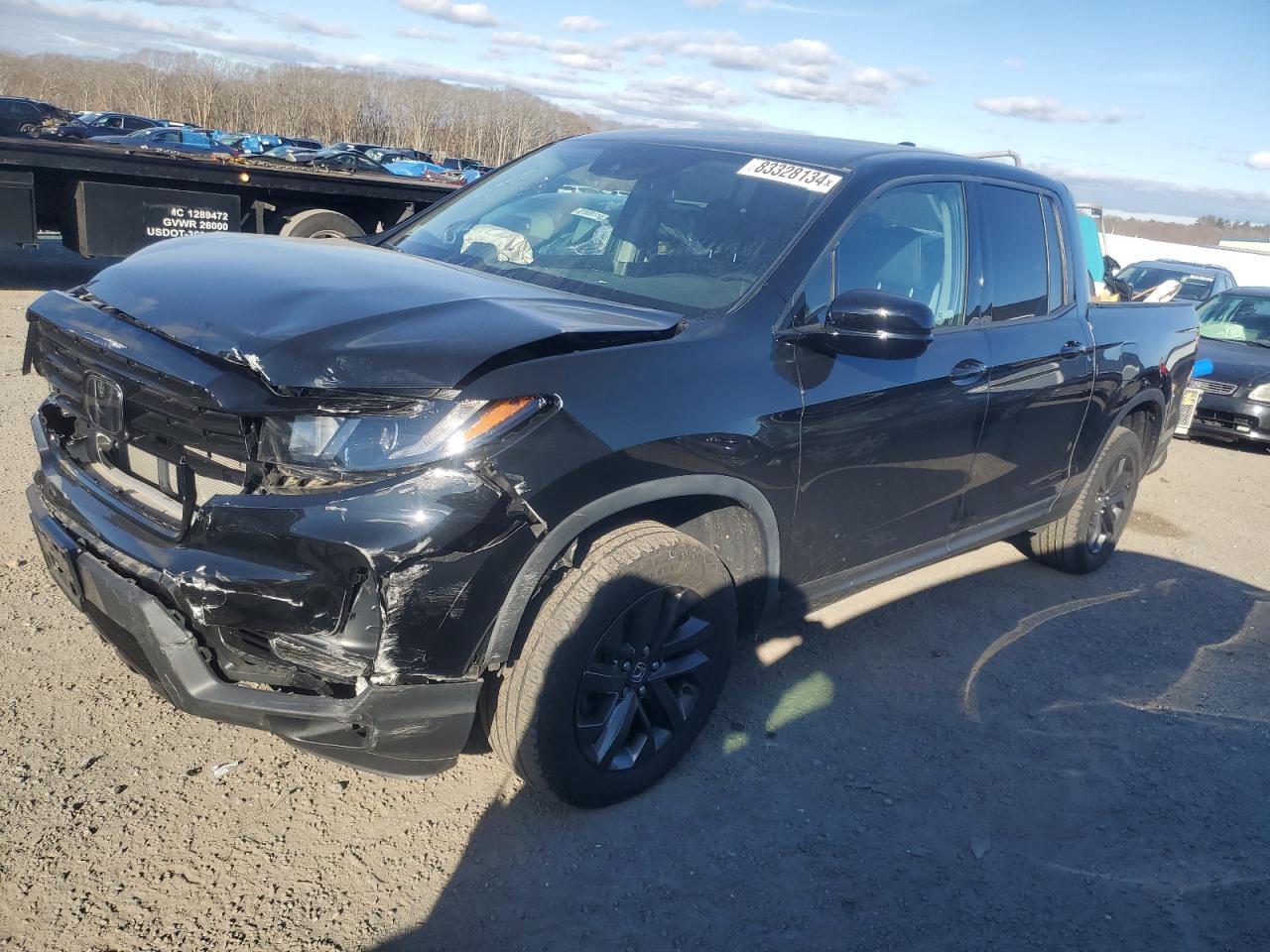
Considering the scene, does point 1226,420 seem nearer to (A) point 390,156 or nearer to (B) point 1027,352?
(B) point 1027,352

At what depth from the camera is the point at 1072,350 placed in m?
4.50

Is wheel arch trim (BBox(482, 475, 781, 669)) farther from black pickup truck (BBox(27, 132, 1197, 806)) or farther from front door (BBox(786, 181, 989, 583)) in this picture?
front door (BBox(786, 181, 989, 583))

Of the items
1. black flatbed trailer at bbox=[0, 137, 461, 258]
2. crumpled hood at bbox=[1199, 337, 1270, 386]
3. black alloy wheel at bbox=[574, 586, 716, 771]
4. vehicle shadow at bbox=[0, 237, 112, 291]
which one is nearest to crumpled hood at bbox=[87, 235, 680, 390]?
black alloy wheel at bbox=[574, 586, 716, 771]

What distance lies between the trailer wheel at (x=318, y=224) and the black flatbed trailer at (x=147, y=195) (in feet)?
0.04

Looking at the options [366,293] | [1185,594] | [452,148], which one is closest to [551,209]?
[366,293]

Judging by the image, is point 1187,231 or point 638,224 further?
point 1187,231

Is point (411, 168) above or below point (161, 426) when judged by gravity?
below

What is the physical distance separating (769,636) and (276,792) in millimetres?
2077

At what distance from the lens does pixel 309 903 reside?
256 centimetres

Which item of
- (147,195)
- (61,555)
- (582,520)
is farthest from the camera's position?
(147,195)

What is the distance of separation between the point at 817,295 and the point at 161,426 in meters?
1.96

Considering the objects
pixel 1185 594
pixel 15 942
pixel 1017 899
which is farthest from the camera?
pixel 1185 594

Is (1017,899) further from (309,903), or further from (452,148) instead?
(452,148)

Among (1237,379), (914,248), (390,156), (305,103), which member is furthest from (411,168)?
(305,103)
